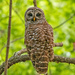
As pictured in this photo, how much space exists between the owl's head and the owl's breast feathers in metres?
0.34

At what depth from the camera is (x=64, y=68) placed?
624 centimetres

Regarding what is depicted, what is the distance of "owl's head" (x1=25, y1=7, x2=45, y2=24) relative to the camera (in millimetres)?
3364

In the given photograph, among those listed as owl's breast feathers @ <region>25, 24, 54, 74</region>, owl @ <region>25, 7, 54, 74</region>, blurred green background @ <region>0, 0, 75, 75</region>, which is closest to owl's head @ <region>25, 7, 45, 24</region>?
owl @ <region>25, 7, 54, 74</region>

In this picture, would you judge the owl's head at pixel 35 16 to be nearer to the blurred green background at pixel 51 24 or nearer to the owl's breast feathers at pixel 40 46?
the owl's breast feathers at pixel 40 46

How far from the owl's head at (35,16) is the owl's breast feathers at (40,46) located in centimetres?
34

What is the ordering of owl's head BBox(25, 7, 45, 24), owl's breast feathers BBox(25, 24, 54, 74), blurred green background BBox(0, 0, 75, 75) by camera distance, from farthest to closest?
blurred green background BBox(0, 0, 75, 75)
owl's head BBox(25, 7, 45, 24)
owl's breast feathers BBox(25, 24, 54, 74)

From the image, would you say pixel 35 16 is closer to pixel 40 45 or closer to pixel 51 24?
pixel 40 45

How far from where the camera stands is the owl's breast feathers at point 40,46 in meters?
→ 2.66

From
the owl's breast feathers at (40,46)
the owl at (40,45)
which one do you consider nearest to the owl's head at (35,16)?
the owl at (40,45)

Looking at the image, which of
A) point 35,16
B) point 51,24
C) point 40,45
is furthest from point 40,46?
point 51,24

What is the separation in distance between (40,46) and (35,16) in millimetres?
812

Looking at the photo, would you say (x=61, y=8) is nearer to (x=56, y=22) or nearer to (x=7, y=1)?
(x=56, y=22)

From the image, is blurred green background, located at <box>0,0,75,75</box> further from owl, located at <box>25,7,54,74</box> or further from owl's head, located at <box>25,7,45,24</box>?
owl, located at <box>25,7,54,74</box>

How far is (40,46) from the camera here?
2.76 meters
